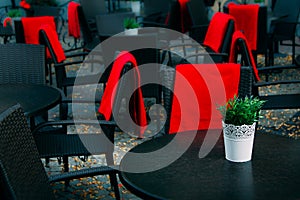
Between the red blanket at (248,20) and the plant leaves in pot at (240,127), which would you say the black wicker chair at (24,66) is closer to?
the plant leaves in pot at (240,127)

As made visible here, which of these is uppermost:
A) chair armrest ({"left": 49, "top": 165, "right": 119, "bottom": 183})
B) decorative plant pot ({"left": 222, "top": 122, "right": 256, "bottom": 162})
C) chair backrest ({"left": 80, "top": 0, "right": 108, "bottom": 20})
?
chair backrest ({"left": 80, "top": 0, "right": 108, "bottom": 20})

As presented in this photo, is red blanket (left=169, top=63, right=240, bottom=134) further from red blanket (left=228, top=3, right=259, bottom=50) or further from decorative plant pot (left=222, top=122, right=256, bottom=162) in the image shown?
red blanket (left=228, top=3, right=259, bottom=50)

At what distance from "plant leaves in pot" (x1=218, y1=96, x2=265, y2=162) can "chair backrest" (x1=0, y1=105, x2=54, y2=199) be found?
2.36 feet

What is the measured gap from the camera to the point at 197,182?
75.5 inches

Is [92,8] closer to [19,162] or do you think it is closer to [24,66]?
[24,66]

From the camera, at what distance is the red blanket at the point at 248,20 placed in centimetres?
605

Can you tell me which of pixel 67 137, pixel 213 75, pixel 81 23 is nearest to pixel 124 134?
pixel 67 137

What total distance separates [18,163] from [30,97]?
1.35 meters

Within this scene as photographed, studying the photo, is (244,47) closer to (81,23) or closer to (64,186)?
(64,186)

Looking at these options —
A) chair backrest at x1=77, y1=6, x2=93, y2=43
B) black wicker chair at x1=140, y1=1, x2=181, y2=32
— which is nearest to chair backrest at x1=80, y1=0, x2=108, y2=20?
black wicker chair at x1=140, y1=1, x2=181, y2=32

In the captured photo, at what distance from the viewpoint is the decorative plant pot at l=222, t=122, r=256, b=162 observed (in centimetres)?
202

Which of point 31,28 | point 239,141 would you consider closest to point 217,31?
point 31,28

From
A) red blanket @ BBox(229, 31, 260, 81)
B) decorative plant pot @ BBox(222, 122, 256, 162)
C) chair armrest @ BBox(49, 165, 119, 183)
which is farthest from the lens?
red blanket @ BBox(229, 31, 260, 81)

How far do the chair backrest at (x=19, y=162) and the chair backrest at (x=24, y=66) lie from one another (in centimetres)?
188
